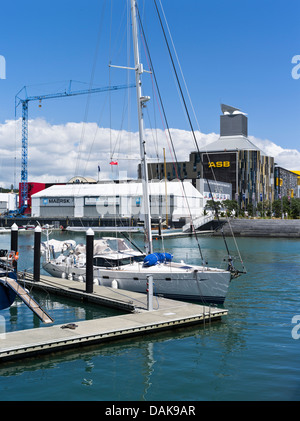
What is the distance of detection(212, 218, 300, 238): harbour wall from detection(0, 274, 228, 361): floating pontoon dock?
8035 cm

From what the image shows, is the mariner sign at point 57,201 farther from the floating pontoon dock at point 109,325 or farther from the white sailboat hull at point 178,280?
the floating pontoon dock at point 109,325

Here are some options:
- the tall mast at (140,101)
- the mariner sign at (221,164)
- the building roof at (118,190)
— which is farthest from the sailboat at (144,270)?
the mariner sign at (221,164)

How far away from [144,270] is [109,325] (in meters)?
8.26

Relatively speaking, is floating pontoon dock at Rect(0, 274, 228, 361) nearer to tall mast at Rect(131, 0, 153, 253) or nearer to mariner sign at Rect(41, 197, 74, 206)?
tall mast at Rect(131, 0, 153, 253)

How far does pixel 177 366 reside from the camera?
677 inches

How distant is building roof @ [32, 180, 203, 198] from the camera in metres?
128

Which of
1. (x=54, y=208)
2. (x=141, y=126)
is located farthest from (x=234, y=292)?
(x=54, y=208)

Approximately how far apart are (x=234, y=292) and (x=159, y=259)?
6.75 m

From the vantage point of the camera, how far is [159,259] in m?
29.8

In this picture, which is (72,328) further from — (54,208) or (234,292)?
(54,208)

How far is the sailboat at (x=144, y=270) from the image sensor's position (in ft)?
88.3

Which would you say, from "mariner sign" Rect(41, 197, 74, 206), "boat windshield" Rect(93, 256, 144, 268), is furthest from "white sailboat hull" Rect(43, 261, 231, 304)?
"mariner sign" Rect(41, 197, 74, 206)

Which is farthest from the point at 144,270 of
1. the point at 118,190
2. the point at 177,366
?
the point at 118,190

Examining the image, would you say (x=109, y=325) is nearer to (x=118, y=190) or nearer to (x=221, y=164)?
(x=118, y=190)
